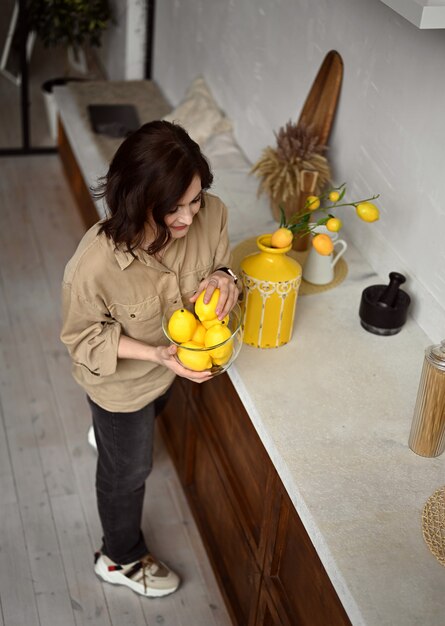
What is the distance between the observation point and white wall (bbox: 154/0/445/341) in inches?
83.1

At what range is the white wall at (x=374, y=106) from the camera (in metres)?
2.11

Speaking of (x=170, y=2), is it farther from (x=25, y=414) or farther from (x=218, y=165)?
(x=25, y=414)

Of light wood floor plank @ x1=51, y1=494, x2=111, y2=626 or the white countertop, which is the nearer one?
the white countertop

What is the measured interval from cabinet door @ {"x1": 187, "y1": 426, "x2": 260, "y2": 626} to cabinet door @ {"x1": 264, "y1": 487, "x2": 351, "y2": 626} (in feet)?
0.46

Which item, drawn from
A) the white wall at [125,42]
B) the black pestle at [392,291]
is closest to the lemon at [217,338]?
the black pestle at [392,291]

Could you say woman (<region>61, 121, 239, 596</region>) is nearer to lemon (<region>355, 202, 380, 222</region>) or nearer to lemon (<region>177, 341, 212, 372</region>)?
lemon (<region>177, 341, 212, 372</region>)

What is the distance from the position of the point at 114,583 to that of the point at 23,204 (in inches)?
89.1

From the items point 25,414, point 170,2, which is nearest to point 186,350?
point 25,414

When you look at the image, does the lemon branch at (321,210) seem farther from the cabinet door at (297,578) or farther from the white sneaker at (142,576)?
the white sneaker at (142,576)

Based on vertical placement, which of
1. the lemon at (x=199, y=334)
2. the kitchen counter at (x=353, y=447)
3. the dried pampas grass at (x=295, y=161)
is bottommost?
the kitchen counter at (x=353, y=447)

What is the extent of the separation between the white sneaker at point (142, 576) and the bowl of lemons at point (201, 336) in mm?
811

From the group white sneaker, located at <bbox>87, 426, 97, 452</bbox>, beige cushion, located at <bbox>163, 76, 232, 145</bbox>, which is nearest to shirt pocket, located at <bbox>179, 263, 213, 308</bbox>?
white sneaker, located at <bbox>87, 426, 97, 452</bbox>

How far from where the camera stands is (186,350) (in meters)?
1.82

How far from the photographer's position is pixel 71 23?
13.4 feet
